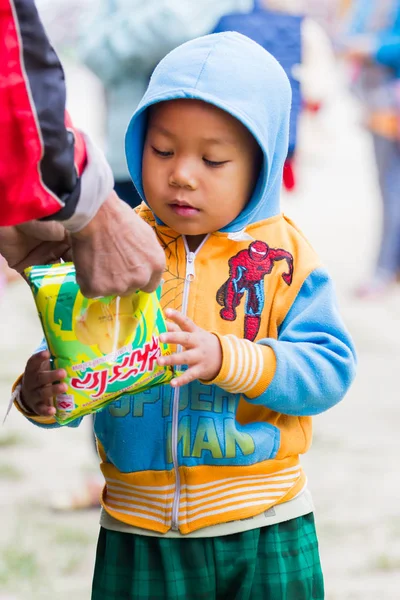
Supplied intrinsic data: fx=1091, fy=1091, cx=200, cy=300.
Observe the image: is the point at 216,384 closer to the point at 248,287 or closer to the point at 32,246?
the point at 248,287

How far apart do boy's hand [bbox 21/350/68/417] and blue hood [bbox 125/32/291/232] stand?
0.43m

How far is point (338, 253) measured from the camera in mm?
9344

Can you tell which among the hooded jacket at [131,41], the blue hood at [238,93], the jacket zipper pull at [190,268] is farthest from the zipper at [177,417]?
the hooded jacket at [131,41]

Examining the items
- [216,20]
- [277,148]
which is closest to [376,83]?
[216,20]

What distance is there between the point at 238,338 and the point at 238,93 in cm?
47

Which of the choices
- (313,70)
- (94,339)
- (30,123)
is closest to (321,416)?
(313,70)

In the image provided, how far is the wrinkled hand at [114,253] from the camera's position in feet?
5.91

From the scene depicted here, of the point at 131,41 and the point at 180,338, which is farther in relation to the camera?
the point at 131,41

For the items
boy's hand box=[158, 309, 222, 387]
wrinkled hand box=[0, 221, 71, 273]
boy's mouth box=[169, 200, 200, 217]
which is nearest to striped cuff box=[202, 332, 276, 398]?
boy's hand box=[158, 309, 222, 387]

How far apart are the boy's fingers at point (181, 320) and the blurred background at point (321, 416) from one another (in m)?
0.68

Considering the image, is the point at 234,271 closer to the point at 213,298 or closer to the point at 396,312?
the point at 213,298

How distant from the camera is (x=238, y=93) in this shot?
2104 millimetres

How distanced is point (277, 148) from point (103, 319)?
57 centimetres

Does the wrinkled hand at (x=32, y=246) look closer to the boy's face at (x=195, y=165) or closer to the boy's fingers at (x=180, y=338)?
the boy's face at (x=195, y=165)
